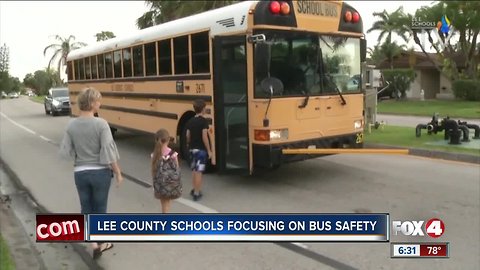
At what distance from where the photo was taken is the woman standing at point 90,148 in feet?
14.5

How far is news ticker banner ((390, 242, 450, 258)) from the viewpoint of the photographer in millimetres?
4303

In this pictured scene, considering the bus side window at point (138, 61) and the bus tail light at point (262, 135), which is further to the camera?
the bus side window at point (138, 61)

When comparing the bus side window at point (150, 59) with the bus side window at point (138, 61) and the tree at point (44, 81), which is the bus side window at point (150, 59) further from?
the tree at point (44, 81)

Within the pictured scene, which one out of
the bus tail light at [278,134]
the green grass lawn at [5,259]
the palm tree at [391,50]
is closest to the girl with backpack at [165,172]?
the green grass lawn at [5,259]

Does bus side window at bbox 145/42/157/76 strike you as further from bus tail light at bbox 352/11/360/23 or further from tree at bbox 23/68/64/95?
tree at bbox 23/68/64/95

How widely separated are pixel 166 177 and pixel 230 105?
2334mm

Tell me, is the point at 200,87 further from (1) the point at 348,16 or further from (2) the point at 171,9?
(2) the point at 171,9

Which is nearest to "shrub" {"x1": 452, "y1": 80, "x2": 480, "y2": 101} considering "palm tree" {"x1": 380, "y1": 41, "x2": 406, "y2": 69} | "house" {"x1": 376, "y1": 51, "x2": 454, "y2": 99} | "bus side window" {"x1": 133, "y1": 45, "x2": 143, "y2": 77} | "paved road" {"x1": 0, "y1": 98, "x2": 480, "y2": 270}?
"house" {"x1": 376, "y1": 51, "x2": 454, "y2": 99}

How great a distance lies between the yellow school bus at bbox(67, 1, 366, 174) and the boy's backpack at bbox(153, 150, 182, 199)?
1924mm

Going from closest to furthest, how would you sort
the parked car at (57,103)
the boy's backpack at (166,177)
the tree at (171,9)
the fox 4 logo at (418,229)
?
the fox 4 logo at (418,229) < the boy's backpack at (166,177) < the tree at (171,9) < the parked car at (57,103)

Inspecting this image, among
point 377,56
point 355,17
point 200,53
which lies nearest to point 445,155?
point 355,17

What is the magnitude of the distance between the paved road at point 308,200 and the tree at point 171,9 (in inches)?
389

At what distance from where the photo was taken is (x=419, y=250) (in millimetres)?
4293

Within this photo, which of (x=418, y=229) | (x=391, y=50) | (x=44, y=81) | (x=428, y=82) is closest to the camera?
(x=418, y=229)
